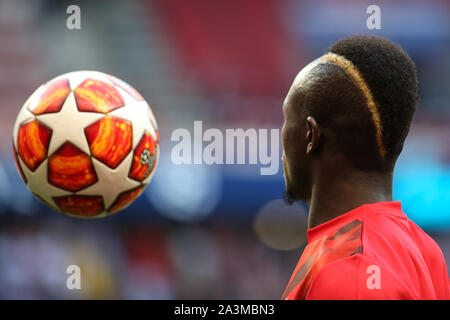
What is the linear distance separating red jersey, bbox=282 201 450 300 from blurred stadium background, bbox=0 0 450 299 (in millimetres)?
8878

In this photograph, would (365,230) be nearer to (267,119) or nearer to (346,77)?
(346,77)

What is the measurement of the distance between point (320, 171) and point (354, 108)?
34 cm

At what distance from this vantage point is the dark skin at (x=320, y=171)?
2.90m

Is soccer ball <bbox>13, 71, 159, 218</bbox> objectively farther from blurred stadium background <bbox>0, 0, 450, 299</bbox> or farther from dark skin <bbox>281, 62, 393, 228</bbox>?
blurred stadium background <bbox>0, 0, 450, 299</bbox>

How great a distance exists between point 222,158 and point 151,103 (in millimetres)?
2569

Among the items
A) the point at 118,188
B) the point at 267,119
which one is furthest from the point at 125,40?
the point at 118,188

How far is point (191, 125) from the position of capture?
13.2m

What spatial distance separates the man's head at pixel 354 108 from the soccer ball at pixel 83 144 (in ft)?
3.48

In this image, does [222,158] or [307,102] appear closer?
[307,102]

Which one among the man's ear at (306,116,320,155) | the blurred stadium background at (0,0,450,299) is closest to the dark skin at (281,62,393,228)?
the man's ear at (306,116,320,155)

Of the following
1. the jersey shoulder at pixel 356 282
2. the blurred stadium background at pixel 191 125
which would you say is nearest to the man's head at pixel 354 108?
the jersey shoulder at pixel 356 282

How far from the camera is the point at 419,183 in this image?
12.2 meters

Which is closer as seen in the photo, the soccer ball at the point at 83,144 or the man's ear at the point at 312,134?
the man's ear at the point at 312,134

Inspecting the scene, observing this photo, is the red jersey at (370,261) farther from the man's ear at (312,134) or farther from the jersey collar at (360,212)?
the man's ear at (312,134)
